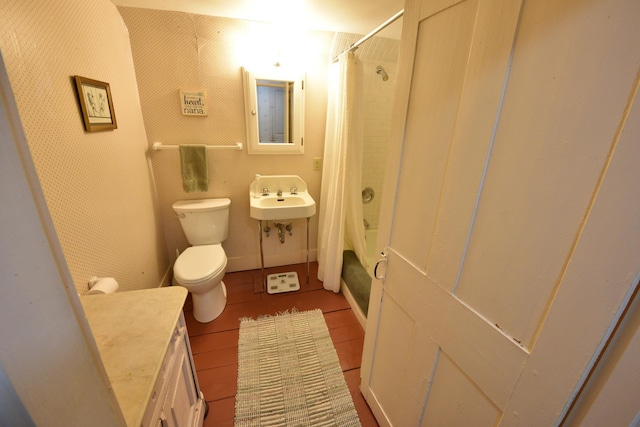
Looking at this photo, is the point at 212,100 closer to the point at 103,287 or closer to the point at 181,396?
the point at 103,287

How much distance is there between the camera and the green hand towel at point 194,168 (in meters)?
1.98

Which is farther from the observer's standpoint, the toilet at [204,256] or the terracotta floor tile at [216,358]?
the toilet at [204,256]

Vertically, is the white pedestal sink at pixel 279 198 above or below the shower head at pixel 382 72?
below

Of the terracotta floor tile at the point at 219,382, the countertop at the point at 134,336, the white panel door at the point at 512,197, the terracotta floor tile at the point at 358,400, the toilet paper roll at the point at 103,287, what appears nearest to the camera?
the white panel door at the point at 512,197

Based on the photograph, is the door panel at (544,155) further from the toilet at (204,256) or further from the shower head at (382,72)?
the shower head at (382,72)

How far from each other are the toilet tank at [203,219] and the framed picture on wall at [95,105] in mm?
747

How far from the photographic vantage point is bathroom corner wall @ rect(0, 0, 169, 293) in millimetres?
910

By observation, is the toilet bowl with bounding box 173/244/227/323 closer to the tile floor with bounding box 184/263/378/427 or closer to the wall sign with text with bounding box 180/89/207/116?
the tile floor with bounding box 184/263/378/427

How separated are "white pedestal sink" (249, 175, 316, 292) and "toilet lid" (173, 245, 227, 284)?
391 mm

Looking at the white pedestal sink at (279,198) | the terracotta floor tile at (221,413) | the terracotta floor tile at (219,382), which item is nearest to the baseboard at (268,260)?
the white pedestal sink at (279,198)

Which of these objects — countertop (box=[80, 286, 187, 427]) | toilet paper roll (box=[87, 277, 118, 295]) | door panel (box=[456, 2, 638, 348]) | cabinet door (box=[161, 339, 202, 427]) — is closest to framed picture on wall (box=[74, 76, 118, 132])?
toilet paper roll (box=[87, 277, 118, 295])

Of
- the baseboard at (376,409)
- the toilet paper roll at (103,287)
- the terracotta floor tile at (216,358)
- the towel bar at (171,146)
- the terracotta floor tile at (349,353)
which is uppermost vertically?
the towel bar at (171,146)

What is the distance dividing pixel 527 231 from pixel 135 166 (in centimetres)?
212

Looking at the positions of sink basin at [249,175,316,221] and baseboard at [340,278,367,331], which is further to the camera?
sink basin at [249,175,316,221]
